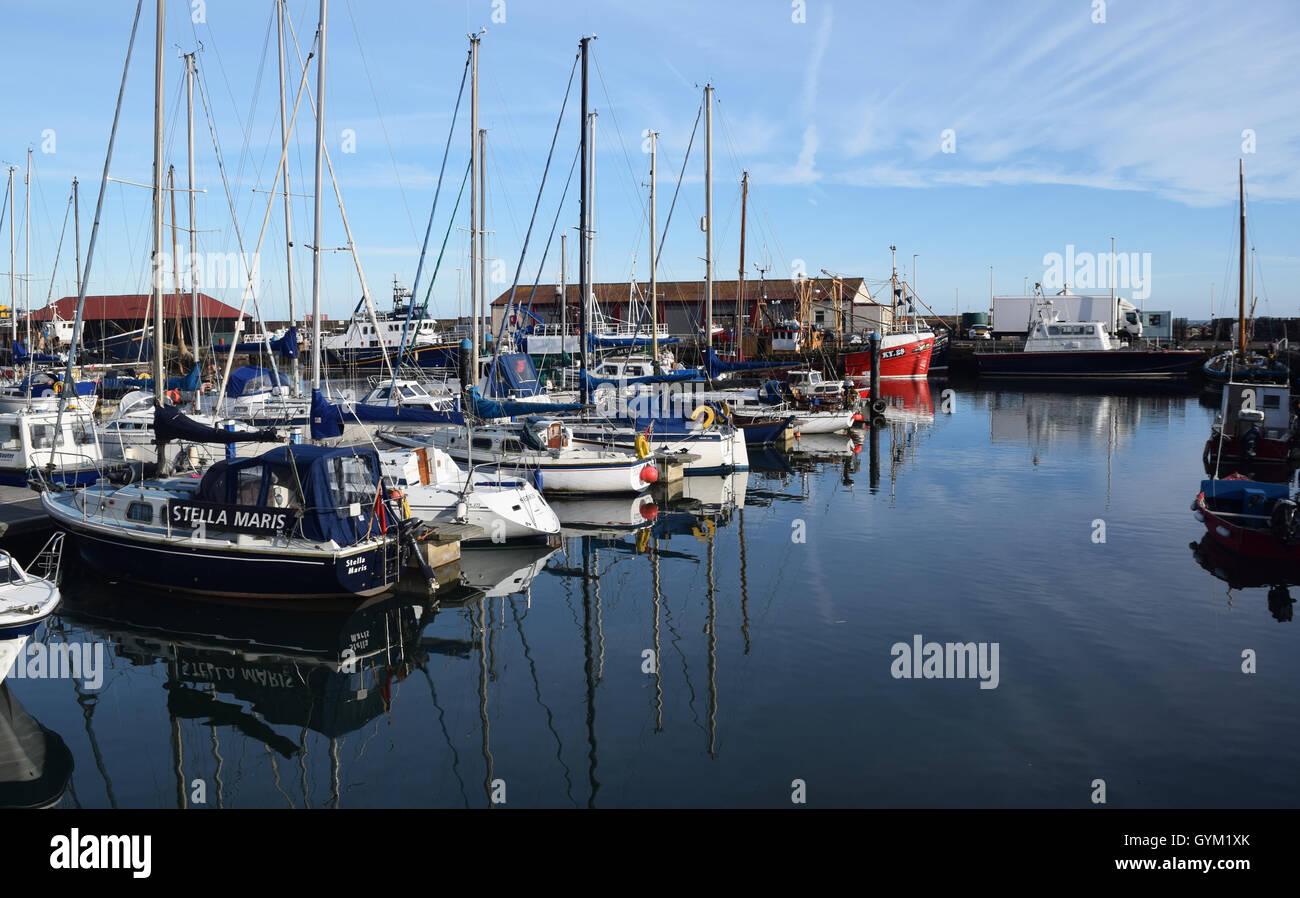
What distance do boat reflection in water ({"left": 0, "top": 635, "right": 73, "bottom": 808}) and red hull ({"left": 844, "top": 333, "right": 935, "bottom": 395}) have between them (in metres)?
57.7

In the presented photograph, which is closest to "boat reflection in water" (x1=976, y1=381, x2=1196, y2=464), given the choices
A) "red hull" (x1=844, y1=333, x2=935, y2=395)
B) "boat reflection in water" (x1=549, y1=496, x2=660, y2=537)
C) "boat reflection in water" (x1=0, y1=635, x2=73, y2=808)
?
"red hull" (x1=844, y1=333, x2=935, y2=395)

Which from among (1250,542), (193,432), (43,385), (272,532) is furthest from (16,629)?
(43,385)

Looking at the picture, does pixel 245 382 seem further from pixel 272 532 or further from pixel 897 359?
pixel 897 359

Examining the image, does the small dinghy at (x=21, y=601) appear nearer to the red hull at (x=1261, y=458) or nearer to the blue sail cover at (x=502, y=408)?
the blue sail cover at (x=502, y=408)

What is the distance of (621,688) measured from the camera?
45.7 feet

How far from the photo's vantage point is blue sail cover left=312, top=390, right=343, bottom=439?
20.2m

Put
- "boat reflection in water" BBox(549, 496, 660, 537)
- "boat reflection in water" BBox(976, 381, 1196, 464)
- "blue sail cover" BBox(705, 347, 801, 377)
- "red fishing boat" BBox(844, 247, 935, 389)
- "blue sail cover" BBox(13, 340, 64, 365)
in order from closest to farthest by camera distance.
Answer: "boat reflection in water" BBox(549, 496, 660, 537), "blue sail cover" BBox(705, 347, 801, 377), "boat reflection in water" BBox(976, 381, 1196, 464), "blue sail cover" BBox(13, 340, 64, 365), "red fishing boat" BBox(844, 247, 935, 389)

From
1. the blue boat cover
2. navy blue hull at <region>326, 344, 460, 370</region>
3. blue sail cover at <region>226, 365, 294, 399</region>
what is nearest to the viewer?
the blue boat cover

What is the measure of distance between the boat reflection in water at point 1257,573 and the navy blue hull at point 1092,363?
58161 mm

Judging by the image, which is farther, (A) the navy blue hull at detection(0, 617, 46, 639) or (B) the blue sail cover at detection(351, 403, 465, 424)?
(B) the blue sail cover at detection(351, 403, 465, 424)

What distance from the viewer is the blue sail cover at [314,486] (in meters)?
16.6

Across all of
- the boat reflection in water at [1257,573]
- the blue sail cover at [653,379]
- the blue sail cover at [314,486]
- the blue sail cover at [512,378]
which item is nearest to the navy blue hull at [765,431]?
the blue sail cover at [653,379]

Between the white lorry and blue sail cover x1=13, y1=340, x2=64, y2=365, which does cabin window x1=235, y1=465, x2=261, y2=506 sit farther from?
the white lorry
